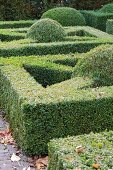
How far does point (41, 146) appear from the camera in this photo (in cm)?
659

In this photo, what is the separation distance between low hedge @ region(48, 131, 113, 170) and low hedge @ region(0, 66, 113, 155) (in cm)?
146

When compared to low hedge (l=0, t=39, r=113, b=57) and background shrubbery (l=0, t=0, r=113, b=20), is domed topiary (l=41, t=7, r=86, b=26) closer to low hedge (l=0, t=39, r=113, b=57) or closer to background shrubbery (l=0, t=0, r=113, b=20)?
background shrubbery (l=0, t=0, r=113, b=20)

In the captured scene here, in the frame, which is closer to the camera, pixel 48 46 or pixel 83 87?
pixel 83 87

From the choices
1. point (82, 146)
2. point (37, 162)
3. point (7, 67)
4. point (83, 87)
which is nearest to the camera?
point (82, 146)

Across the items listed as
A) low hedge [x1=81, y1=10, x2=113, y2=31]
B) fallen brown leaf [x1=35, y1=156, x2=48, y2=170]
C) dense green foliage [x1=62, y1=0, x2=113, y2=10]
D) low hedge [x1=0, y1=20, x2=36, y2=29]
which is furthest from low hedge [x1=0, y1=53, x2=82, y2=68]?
dense green foliage [x1=62, y1=0, x2=113, y2=10]

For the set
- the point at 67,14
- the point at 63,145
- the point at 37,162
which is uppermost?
the point at 63,145

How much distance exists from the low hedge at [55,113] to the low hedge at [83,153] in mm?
1460

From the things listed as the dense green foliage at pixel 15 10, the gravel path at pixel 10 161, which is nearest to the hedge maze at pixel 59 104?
the gravel path at pixel 10 161

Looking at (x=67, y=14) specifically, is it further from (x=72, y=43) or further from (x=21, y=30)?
(x=72, y=43)

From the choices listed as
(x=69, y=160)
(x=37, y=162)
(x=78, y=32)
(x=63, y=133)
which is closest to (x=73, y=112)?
(x=63, y=133)

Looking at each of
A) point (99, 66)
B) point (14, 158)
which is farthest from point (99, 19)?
point (14, 158)

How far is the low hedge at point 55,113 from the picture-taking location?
646cm

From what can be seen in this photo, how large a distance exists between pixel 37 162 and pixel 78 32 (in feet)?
28.4

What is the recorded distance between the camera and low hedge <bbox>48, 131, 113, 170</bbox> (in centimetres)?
435
